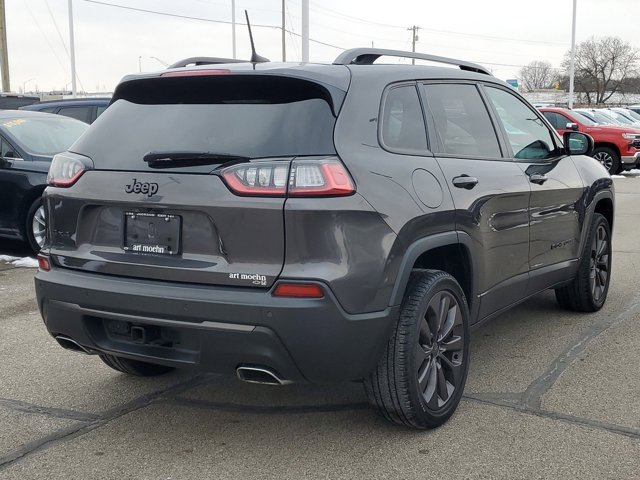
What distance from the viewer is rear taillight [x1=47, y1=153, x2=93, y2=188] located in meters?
3.52

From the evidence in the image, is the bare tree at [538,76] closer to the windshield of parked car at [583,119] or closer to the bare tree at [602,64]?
the bare tree at [602,64]

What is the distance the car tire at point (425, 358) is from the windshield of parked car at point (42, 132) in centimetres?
600

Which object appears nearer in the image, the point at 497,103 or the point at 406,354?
the point at 406,354

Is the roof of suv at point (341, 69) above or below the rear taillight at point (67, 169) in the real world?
above

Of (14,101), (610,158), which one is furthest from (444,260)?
(610,158)

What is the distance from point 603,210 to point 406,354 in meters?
3.33

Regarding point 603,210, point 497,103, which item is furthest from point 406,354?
point 603,210

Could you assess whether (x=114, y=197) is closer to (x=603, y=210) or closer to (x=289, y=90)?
(x=289, y=90)

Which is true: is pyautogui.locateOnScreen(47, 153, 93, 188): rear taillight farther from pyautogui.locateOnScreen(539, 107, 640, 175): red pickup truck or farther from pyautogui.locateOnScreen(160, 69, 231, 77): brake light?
pyautogui.locateOnScreen(539, 107, 640, 175): red pickup truck

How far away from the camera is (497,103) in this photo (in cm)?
463

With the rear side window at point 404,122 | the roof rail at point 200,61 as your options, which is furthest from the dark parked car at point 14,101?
the rear side window at point 404,122

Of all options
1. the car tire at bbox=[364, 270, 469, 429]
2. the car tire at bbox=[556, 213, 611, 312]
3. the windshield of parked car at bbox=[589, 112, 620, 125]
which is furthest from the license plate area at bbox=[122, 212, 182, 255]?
the windshield of parked car at bbox=[589, 112, 620, 125]

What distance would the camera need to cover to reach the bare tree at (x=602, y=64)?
69.8 meters

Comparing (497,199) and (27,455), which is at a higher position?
(497,199)
